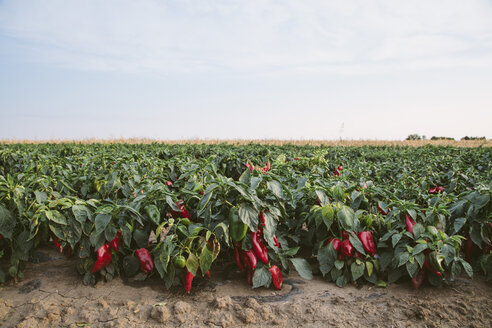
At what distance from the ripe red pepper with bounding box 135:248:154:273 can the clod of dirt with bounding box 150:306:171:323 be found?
0.32m

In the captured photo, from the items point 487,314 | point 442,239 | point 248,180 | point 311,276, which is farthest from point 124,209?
point 487,314

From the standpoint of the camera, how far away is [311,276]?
2438mm

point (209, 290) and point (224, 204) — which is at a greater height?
point (224, 204)

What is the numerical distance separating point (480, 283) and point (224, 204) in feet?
6.78

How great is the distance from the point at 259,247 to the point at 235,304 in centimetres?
40

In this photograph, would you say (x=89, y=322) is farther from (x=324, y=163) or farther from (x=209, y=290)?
(x=324, y=163)

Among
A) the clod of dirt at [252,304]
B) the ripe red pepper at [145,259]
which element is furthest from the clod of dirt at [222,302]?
the ripe red pepper at [145,259]

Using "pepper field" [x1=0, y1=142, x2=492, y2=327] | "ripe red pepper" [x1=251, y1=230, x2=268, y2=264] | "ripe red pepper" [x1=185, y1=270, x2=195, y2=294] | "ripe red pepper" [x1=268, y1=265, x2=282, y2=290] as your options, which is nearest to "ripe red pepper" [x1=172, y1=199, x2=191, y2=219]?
"pepper field" [x1=0, y1=142, x2=492, y2=327]

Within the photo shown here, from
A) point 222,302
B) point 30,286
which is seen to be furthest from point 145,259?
point 30,286

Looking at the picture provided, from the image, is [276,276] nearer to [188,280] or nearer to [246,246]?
[246,246]

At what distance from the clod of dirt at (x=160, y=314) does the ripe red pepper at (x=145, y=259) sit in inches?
12.5

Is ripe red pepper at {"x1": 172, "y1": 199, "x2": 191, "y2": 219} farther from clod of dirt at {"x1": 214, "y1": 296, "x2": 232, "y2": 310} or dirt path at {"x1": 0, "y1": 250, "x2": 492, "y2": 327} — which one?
clod of dirt at {"x1": 214, "y1": 296, "x2": 232, "y2": 310}

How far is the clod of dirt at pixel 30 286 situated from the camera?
241 centimetres

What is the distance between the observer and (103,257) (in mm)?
2285
